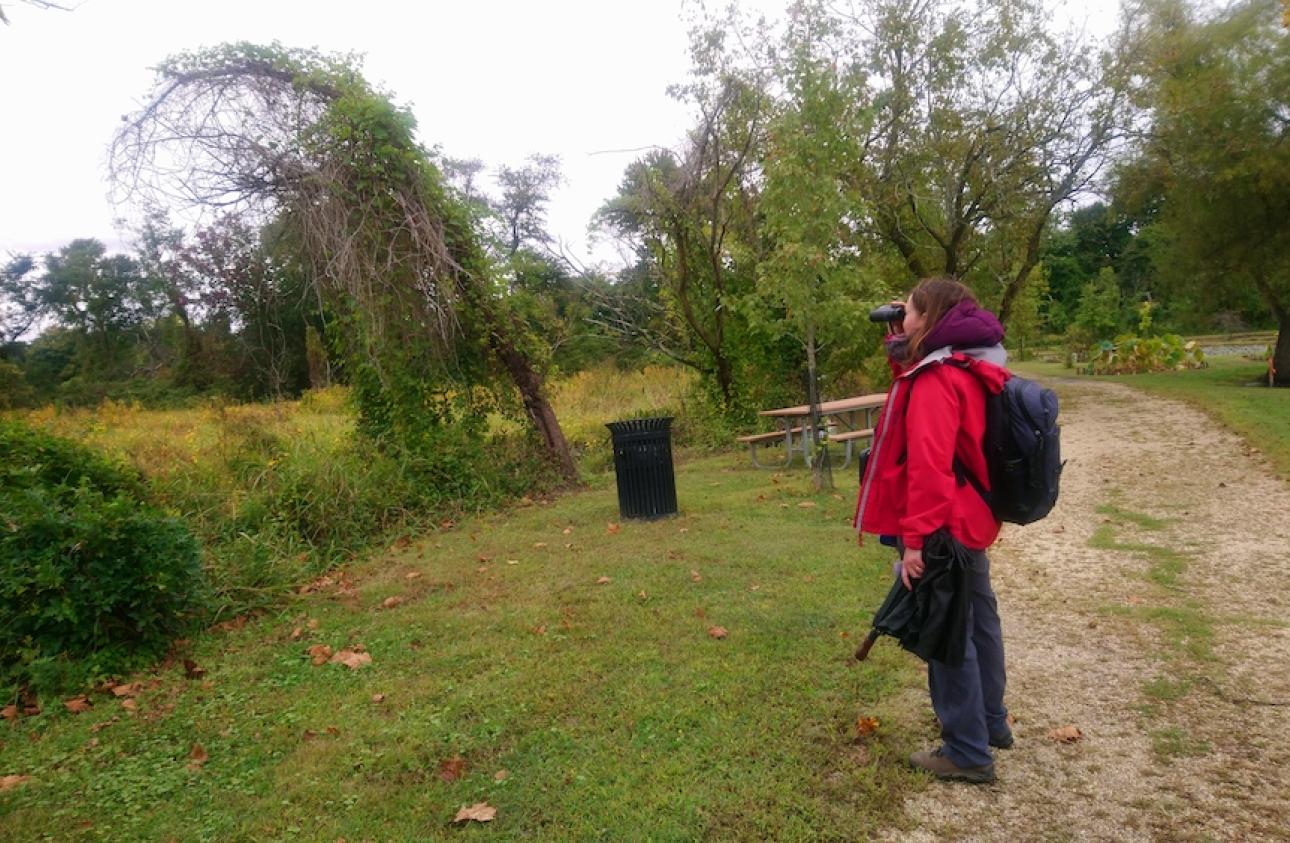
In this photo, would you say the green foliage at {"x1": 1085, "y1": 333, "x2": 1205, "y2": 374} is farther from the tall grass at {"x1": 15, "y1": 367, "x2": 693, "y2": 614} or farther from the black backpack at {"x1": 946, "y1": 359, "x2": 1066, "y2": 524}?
the black backpack at {"x1": 946, "y1": 359, "x2": 1066, "y2": 524}

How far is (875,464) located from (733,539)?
408cm

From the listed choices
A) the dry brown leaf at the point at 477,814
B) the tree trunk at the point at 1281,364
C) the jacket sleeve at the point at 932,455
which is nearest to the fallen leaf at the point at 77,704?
the dry brown leaf at the point at 477,814

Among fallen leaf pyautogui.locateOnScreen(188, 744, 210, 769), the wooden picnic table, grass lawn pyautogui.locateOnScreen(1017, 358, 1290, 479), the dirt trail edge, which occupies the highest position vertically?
the wooden picnic table

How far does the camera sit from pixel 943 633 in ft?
9.45

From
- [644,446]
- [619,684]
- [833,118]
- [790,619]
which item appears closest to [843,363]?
[833,118]

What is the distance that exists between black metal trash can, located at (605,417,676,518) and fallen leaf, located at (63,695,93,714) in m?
4.69

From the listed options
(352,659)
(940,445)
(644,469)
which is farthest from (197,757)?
(644,469)

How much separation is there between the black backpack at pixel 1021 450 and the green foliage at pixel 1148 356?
86.7 ft

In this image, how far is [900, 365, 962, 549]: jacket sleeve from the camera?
274cm

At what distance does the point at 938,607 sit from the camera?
285cm

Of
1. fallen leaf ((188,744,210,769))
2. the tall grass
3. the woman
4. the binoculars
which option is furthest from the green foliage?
fallen leaf ((188,744,210,769))

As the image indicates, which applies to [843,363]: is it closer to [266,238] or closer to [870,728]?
[266,238]

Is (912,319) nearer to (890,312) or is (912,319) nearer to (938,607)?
(890,312)

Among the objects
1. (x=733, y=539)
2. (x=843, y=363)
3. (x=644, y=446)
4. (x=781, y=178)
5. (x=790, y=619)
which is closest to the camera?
(x=790, y=619)
